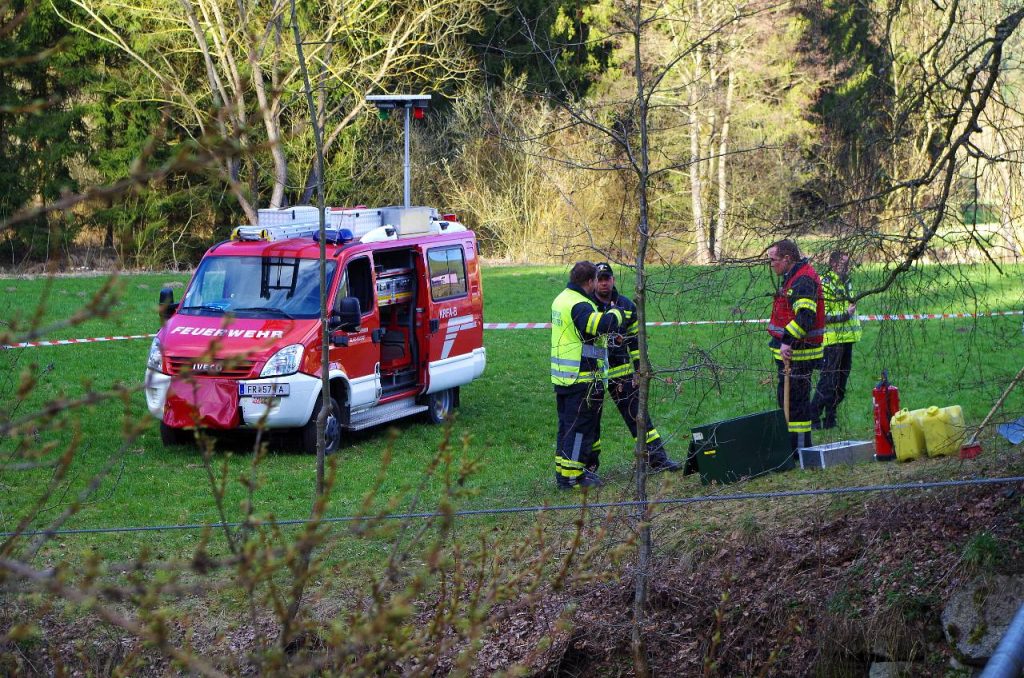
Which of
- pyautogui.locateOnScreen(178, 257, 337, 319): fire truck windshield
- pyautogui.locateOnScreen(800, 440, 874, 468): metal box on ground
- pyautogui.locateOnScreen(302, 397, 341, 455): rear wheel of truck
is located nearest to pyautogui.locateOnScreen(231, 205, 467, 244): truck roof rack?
pyautogui.locateOnScreen(178, 257, 337, 319): fire truck windshield

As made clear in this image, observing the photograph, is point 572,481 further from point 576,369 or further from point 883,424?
point 883,424

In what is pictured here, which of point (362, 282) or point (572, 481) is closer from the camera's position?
point (572, 481)

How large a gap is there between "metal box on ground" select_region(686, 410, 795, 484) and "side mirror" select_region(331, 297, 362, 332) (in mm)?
3671

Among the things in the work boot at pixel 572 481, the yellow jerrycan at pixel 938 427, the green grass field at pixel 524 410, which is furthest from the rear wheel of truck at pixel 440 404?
the yellow jerrycan at pixel 938 427

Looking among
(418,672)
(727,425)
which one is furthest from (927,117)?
(418,672)

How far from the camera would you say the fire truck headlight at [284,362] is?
409 inches

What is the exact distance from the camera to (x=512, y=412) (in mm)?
13328

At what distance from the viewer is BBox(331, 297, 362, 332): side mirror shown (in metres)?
10.8

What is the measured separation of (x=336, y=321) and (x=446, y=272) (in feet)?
6.39

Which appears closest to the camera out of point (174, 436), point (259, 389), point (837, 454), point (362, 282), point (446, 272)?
point (837, 454)

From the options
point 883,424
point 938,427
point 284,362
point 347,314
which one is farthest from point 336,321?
point 938,427

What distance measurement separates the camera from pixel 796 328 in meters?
9.05

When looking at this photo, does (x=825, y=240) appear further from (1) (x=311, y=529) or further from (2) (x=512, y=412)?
(2) (x=512, y=412)

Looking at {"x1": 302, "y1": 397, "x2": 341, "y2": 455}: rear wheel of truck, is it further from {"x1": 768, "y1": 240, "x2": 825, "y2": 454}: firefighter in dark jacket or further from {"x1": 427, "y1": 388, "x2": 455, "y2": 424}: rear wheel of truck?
{"x1": 768, "y1": 240, "x2": 825, "y2": 454}: firefighter in dark jacket
